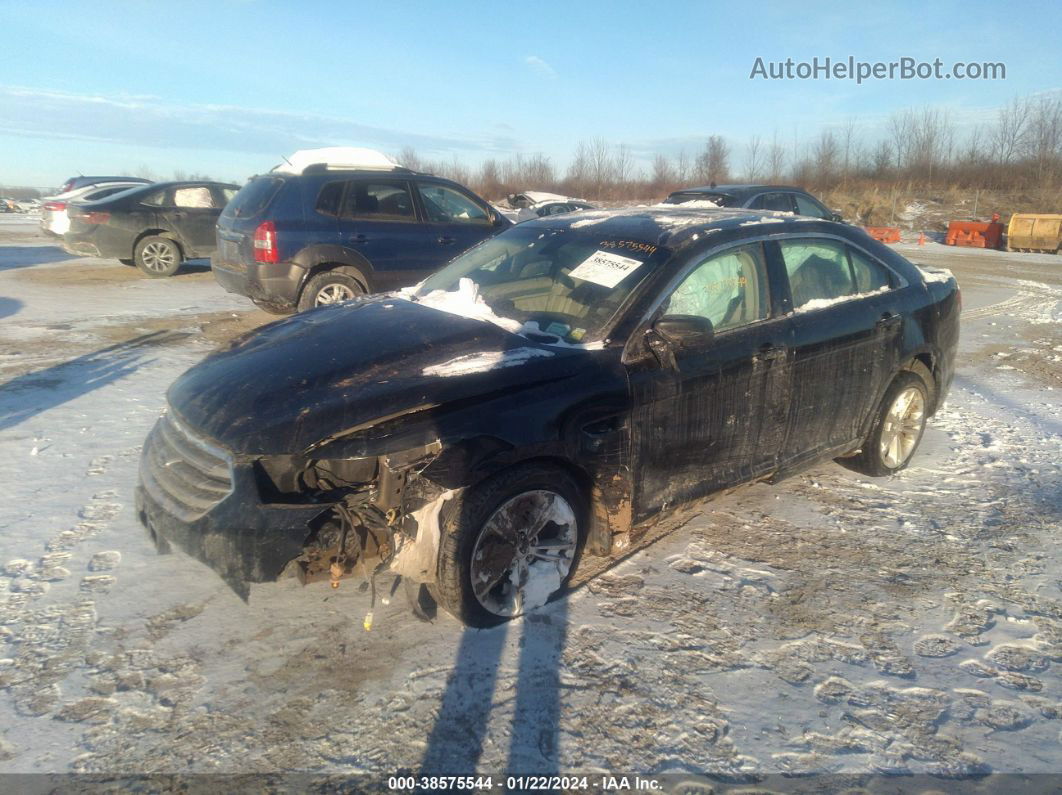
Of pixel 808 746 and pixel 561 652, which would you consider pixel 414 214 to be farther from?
pixel 808 746

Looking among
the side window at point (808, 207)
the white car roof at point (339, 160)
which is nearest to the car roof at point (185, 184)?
the white car roof at point (339, 160)

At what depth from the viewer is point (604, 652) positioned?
304 cm

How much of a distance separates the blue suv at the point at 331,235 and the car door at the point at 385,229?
0.01 metres

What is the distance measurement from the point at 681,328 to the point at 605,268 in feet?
2.08

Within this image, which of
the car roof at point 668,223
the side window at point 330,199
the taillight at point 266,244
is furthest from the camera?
the side window at point 330,199

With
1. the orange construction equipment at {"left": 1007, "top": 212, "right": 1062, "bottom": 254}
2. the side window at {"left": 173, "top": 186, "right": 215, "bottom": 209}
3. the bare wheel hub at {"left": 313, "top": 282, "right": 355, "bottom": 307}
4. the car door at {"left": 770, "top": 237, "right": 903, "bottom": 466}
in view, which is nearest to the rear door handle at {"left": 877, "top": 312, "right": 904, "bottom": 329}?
the car door at {"left": 770, "top": 237, "right": 903, "bottom": 466}

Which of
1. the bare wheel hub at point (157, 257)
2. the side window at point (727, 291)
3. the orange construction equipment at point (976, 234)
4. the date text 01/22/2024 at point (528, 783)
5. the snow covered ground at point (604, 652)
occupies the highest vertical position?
the orange construction equipment at point (976, 234)

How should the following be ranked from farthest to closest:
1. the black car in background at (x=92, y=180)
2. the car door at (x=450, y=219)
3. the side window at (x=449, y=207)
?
the black car in background at (x=92, y=180) < the side window at (x=449, y=207) < the car door at (x=450, y=219)

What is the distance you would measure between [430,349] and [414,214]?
574 centimetres

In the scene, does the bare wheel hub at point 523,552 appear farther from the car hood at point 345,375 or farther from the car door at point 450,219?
the car door at point 450,219

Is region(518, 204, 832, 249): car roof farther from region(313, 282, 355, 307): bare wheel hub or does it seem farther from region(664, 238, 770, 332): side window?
region(313, 282, 355, 307): bare wheel hub

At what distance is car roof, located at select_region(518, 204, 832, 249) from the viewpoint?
3.91 metres

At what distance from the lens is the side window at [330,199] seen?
8094mm

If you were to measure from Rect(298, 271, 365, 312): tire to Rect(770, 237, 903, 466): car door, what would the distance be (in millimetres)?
4954
